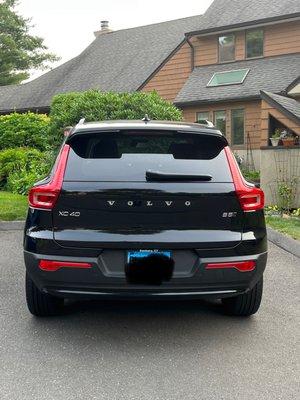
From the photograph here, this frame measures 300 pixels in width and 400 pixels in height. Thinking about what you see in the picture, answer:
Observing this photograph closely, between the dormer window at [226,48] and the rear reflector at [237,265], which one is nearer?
the rear reflector at [237,265]

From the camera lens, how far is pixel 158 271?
412 cm

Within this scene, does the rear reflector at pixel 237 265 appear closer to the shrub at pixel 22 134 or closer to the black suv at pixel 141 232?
the black suv at pixel 141 232

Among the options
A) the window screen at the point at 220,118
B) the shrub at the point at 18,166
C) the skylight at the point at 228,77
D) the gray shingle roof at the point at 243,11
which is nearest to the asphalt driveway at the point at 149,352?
the shrub at the point at 18,166

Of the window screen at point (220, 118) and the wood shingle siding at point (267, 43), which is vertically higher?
the wood shingle siding at point (267, 43)

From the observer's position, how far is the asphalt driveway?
349 centimetres

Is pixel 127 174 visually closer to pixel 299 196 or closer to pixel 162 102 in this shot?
pixel 299 196

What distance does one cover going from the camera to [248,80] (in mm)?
21500

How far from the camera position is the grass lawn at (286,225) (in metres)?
8.91

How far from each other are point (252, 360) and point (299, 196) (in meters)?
8.55

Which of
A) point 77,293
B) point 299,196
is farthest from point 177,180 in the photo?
point 299,196

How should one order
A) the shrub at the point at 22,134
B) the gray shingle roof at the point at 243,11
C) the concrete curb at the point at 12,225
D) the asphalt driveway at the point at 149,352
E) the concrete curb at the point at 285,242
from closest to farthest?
the asphalt driveway at the point at 149,352 → the concrete curb at the point at 285,242 → the concrete curb at the point at 12,225 → the shrub at the point at 22,134 → the gray shingle roof at the point at 243,11

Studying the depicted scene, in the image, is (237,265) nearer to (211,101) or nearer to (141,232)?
(141,232)

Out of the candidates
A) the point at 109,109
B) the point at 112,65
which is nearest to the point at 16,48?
the point at 112,65

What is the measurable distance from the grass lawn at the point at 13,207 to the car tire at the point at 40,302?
566 cm
